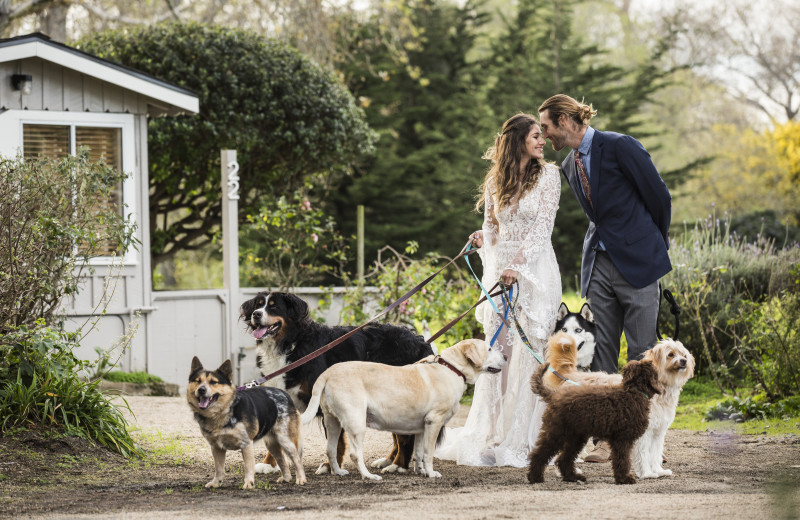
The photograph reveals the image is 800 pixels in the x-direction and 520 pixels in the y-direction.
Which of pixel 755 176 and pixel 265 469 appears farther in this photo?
pixel 755 176

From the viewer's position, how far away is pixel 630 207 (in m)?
6.13

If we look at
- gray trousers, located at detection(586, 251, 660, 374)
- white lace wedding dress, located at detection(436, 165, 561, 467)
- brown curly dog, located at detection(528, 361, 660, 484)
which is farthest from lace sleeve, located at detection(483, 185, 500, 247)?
brown curly dog, located at detection(528, 361, 660, 484)

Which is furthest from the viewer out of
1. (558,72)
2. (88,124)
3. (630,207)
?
(558,72)

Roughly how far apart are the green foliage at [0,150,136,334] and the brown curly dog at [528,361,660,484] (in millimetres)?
3674

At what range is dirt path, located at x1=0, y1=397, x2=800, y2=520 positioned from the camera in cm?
451

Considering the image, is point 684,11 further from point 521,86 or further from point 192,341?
point 192,341

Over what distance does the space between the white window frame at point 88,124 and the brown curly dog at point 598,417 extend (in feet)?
20.1

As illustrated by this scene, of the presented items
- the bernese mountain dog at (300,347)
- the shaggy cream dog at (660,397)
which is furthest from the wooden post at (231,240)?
the shaggy cream dog at (660,397)

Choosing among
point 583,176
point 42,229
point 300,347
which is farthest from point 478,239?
point 42,229

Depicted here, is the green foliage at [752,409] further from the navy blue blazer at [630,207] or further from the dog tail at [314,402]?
the dog tail at [314,402]

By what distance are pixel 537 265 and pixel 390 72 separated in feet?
55.7

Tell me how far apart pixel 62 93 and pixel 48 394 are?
538 centimetres

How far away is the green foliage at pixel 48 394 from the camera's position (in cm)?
645

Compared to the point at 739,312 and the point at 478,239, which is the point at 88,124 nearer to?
the point at 478,239
